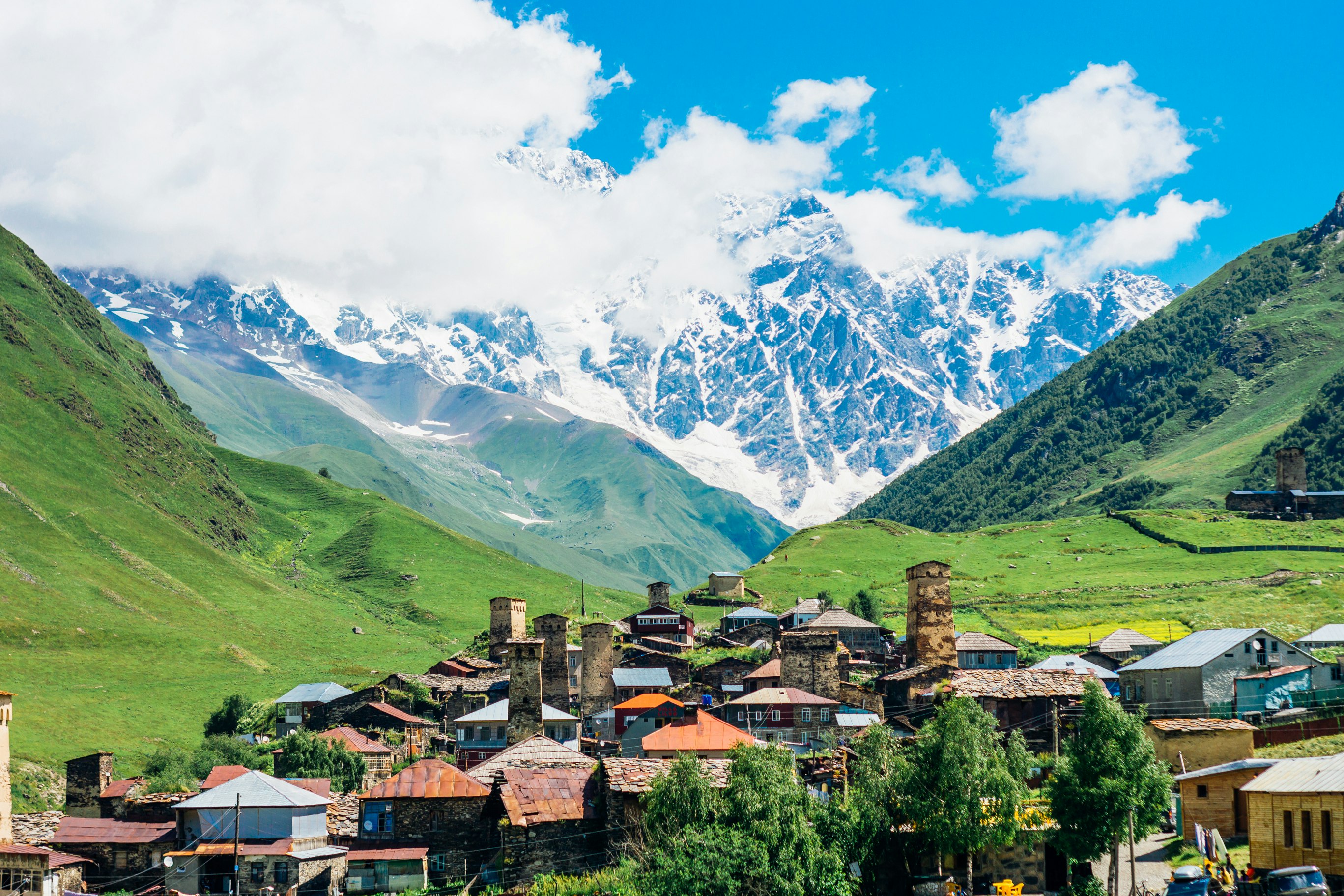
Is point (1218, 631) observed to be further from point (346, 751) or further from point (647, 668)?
point (346, 751)

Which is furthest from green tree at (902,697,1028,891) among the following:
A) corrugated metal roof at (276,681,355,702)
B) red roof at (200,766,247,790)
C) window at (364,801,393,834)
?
corrugated metal roof at (276,681,355,702)

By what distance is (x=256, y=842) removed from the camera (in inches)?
2138

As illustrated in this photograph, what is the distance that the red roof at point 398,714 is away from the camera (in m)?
102

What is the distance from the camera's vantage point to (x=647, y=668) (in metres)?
103

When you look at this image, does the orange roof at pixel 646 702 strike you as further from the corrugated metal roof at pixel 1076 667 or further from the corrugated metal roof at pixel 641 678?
the corrugated metal roof at pixel 1076 667

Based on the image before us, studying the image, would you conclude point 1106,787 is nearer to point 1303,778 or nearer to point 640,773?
point 1303,778

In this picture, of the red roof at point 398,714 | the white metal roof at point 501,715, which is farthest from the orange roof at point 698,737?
the red roof at point 398,714

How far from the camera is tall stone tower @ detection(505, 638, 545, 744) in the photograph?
69.7m

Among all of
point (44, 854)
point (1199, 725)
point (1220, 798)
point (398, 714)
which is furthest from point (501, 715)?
point (1220, 798)

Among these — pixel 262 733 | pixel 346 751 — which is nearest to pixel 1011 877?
pixel 346 751

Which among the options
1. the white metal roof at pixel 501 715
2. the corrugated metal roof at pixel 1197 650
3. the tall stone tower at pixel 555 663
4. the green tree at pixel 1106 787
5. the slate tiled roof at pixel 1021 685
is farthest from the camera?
the tall stone tower at pixel 555 663

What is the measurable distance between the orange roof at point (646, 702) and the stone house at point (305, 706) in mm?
29249

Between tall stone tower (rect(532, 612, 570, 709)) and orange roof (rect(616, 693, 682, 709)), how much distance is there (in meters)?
6.15

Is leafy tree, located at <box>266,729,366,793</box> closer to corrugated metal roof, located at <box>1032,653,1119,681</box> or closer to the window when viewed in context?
the window
